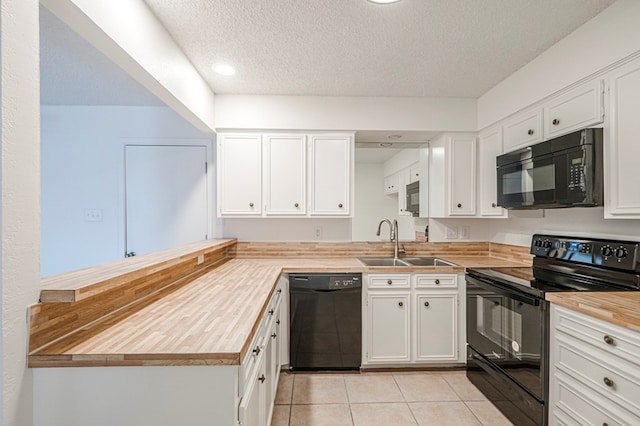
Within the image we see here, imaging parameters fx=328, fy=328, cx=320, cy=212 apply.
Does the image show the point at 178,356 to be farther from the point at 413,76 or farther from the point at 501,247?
the point at 501,247

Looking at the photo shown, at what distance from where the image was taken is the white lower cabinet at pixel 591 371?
4.26 feet

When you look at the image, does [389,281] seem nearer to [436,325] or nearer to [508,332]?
[436,325]

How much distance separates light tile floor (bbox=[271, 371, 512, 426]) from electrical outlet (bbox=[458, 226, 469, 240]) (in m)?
1.24

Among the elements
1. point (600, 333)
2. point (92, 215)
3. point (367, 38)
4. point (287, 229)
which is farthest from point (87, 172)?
point (600, 333)

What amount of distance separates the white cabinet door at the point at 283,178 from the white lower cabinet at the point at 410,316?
93 centimetres

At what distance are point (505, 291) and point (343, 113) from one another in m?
1.91

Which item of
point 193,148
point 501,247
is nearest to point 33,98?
point 193,148

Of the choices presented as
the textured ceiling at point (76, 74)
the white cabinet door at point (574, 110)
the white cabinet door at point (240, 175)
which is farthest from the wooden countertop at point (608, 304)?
the textured ceiling at point (76, 74)

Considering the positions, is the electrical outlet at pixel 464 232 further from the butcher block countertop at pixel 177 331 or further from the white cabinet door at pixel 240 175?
the butcher block countertop at pixel 177 331

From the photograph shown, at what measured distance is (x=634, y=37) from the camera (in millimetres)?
1591

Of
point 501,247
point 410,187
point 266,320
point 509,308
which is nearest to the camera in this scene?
point 266,320

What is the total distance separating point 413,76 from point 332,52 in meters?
0.75

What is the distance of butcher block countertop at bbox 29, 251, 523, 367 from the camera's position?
100cm

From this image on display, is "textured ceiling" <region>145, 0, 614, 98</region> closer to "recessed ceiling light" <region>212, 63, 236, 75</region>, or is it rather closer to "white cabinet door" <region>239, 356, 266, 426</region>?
"recessed ceiling light" <region>212, 63, 236, 75</region>
